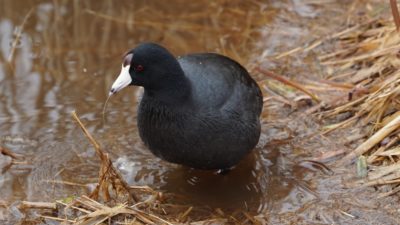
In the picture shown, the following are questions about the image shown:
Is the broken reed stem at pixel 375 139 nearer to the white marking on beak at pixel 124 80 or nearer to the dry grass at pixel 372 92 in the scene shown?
the dry grass at pixel 372 92

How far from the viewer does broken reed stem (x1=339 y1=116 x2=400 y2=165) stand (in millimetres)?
5023

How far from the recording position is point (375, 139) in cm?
504

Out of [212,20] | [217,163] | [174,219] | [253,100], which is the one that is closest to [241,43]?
[212,20]

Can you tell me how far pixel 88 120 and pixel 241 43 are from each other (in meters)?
1.71

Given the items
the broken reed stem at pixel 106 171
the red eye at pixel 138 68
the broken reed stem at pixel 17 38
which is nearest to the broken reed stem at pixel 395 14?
the red eye at pixel 138 68

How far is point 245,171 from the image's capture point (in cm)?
521

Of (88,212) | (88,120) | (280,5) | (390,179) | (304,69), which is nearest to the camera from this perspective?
(88,212)

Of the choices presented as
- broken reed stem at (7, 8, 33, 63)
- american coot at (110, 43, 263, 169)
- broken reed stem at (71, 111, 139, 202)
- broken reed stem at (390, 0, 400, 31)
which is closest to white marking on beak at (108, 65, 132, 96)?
american coot at (110, 43, 263, 169)

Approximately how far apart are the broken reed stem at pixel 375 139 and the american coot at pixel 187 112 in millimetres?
638

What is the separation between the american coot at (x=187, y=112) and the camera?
4.50 meters

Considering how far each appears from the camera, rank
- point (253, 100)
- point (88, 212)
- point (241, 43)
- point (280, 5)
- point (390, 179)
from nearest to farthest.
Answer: point (88, 212), point (390, 179), point (253, 100), point (241, 43), point (280, 5)

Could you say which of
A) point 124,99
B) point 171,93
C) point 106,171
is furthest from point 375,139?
point 124,99

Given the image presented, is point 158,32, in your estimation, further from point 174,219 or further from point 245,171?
point 174,219

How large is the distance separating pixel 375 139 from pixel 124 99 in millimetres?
1891
